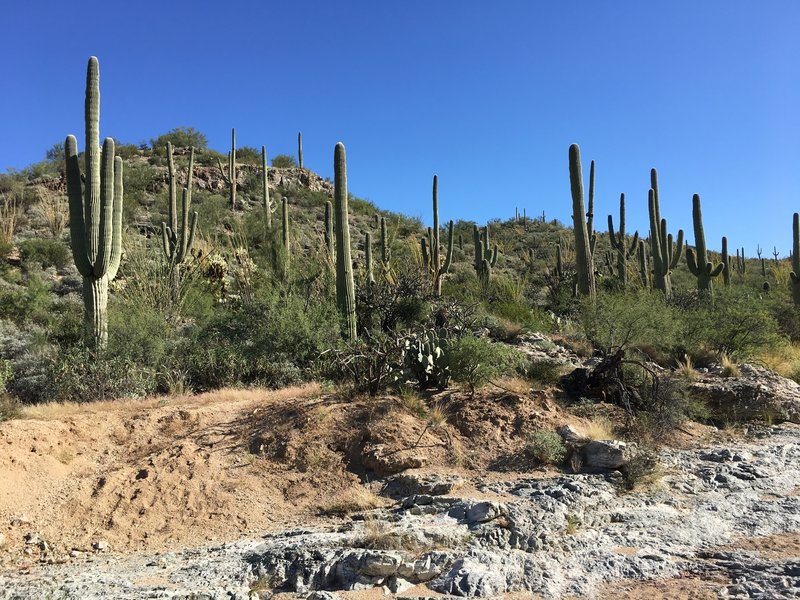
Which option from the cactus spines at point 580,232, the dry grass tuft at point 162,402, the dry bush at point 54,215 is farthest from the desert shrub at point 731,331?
the dry bush at point 54,215

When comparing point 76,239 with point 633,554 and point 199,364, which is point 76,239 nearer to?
→ point 199,364

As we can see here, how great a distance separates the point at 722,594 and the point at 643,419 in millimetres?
4456

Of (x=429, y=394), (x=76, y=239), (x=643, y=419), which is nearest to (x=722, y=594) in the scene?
(x=643, y=419)

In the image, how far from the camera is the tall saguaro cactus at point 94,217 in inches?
454

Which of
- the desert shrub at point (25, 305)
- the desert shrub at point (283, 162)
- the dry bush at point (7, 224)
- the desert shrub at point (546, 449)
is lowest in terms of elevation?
the desert shrub at point (546, 449)

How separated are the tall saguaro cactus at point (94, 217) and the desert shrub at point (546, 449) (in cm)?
833

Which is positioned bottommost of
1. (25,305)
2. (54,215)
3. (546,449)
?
(546,449)

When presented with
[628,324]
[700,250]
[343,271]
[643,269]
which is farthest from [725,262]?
[343,271]

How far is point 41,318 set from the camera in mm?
15234

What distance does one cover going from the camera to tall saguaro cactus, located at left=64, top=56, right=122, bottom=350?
11.5m

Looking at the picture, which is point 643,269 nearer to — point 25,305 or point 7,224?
point 25,305

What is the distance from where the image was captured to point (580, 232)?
15.1 meters

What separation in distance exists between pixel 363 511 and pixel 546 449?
2.68 m

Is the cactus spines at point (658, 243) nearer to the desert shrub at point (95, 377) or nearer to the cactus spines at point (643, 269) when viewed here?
the cactus spines at point (643, 269)
